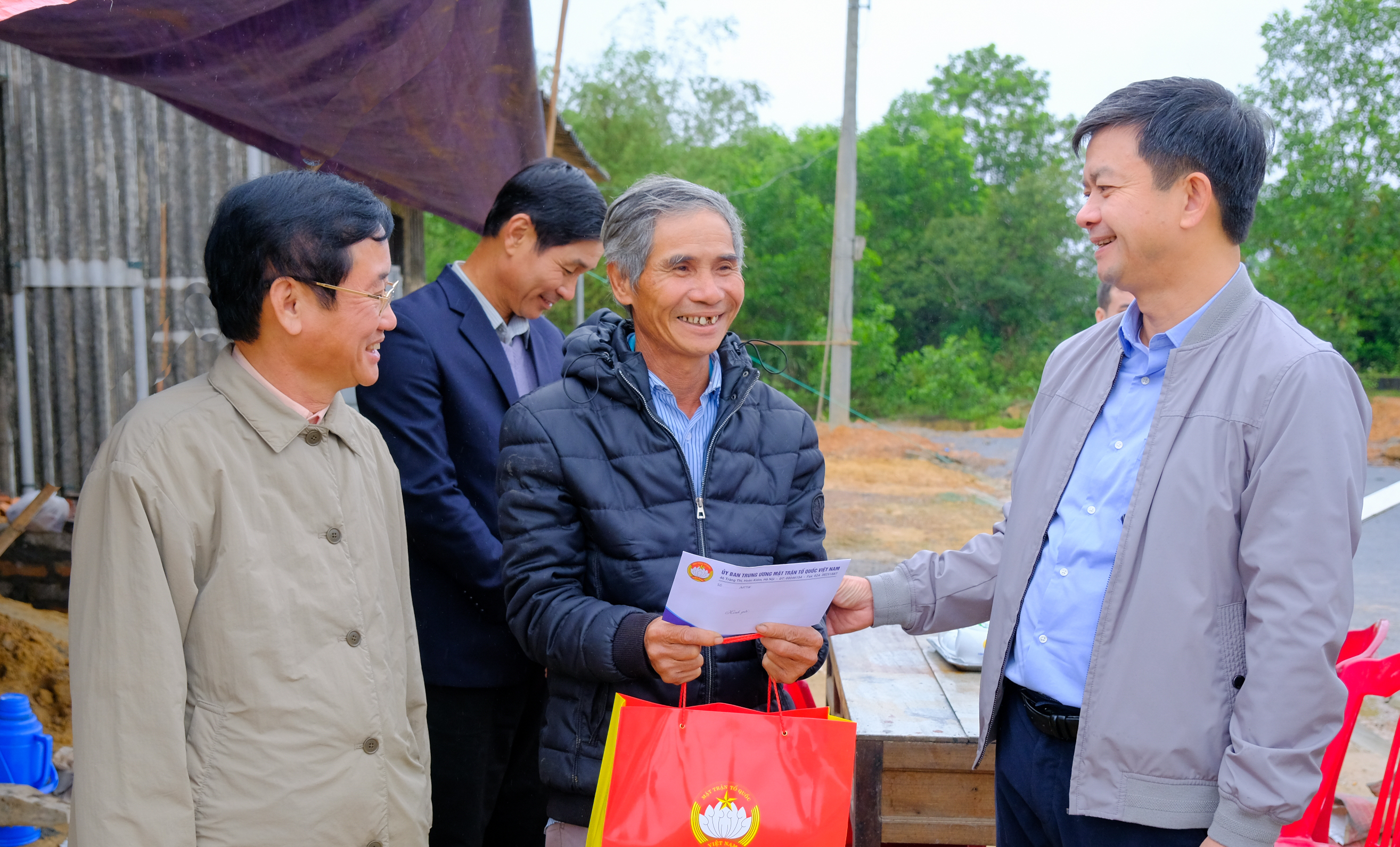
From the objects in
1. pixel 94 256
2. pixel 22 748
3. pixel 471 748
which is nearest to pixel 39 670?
pixel 22 748

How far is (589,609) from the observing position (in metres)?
1.75

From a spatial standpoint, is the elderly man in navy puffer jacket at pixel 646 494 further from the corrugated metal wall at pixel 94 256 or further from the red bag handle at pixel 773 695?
the corrugated metal wall at pixel 94 256

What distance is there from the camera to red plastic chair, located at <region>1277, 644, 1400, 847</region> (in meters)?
2.29

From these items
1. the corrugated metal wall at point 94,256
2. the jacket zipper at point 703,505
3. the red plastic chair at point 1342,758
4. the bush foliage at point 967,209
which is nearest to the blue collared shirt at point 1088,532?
the jacket zipper at point 703,505

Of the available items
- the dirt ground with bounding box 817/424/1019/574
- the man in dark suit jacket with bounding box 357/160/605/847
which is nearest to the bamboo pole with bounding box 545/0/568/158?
the man in dark suit jacket with bounding box 357/160/605/847

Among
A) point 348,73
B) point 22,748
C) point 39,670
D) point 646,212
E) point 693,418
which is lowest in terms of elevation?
point 39,670

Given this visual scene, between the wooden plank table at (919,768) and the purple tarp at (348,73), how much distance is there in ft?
6.90

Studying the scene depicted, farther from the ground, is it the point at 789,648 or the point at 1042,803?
the point at 789,648

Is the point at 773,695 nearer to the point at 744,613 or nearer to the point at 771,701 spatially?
the point at 771,701

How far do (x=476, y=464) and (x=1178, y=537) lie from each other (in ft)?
5.22

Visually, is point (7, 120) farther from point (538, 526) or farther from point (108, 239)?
point (538, 526)

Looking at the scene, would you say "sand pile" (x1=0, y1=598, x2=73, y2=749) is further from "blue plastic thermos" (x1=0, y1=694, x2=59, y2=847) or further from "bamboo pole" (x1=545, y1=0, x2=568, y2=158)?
"bamboo pole" (x1=545, y1=0, x2=568, y2=158)

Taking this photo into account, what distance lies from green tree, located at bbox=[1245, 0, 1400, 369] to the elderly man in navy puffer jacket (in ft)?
62.4

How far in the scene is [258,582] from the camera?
159 centimetres
